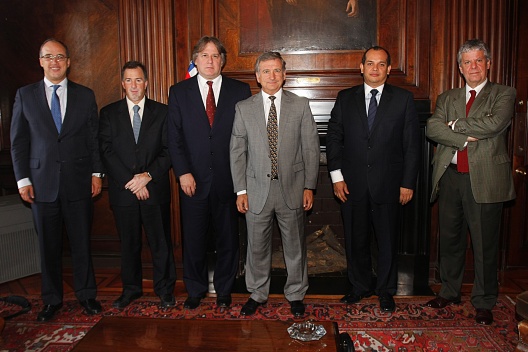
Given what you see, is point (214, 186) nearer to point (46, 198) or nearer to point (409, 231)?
point (46, 198)

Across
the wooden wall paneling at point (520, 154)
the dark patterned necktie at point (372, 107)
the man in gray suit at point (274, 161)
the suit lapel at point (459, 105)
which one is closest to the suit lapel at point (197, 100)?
the man in gray suit at point (274, 161)

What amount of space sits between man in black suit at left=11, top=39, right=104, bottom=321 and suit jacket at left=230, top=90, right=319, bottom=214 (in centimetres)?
103

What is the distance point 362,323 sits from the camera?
9.93ft

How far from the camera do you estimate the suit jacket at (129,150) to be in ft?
10.5

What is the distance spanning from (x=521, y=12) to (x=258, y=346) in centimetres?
344

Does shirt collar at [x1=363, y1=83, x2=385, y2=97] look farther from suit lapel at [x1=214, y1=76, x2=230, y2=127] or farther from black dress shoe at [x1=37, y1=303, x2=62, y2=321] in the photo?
black dress shoe at [x1=37, y1=303, x2=62, y2=321]

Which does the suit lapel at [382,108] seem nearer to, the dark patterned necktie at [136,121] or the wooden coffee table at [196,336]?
the wooden coffee table at [196,336]

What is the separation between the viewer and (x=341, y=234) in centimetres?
432

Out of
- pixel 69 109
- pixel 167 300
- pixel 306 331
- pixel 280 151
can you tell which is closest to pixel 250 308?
pixel 167 300

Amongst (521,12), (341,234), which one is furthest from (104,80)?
(521,12)

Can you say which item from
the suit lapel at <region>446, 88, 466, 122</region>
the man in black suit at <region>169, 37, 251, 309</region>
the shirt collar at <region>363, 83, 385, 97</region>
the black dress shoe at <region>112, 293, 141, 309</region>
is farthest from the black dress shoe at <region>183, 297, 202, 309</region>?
the suit lapel at <region>446, 88, 466, 122</region>

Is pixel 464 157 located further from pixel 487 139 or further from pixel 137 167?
pixel 137 167

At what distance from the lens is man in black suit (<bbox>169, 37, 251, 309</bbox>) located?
10.2ft

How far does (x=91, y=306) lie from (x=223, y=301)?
908 mm
